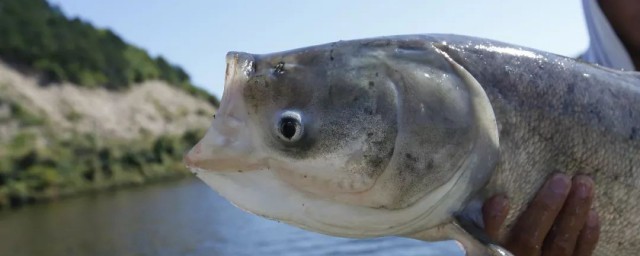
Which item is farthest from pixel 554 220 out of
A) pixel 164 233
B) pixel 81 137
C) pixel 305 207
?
pixel 81 137

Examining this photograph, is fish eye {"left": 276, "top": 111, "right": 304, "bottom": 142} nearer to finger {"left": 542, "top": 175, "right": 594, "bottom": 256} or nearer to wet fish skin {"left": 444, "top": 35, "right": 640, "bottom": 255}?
→ wet fish skin {"left": 444, "top": 35, "right": 640, "bottom": 255}

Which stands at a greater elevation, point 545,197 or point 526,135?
point 526,135

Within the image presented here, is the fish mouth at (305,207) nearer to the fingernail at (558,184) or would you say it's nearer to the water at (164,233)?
the fingernail at (558,184)

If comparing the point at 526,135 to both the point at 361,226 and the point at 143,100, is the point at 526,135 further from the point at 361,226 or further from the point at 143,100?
the point at 143,100

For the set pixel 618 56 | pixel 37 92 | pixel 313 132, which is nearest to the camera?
pixel 313 132

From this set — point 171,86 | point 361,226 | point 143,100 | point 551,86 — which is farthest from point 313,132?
point 171,86

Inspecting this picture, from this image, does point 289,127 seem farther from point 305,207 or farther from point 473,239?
point 473,239

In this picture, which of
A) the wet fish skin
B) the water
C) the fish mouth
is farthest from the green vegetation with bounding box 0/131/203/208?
the wet fish skin
